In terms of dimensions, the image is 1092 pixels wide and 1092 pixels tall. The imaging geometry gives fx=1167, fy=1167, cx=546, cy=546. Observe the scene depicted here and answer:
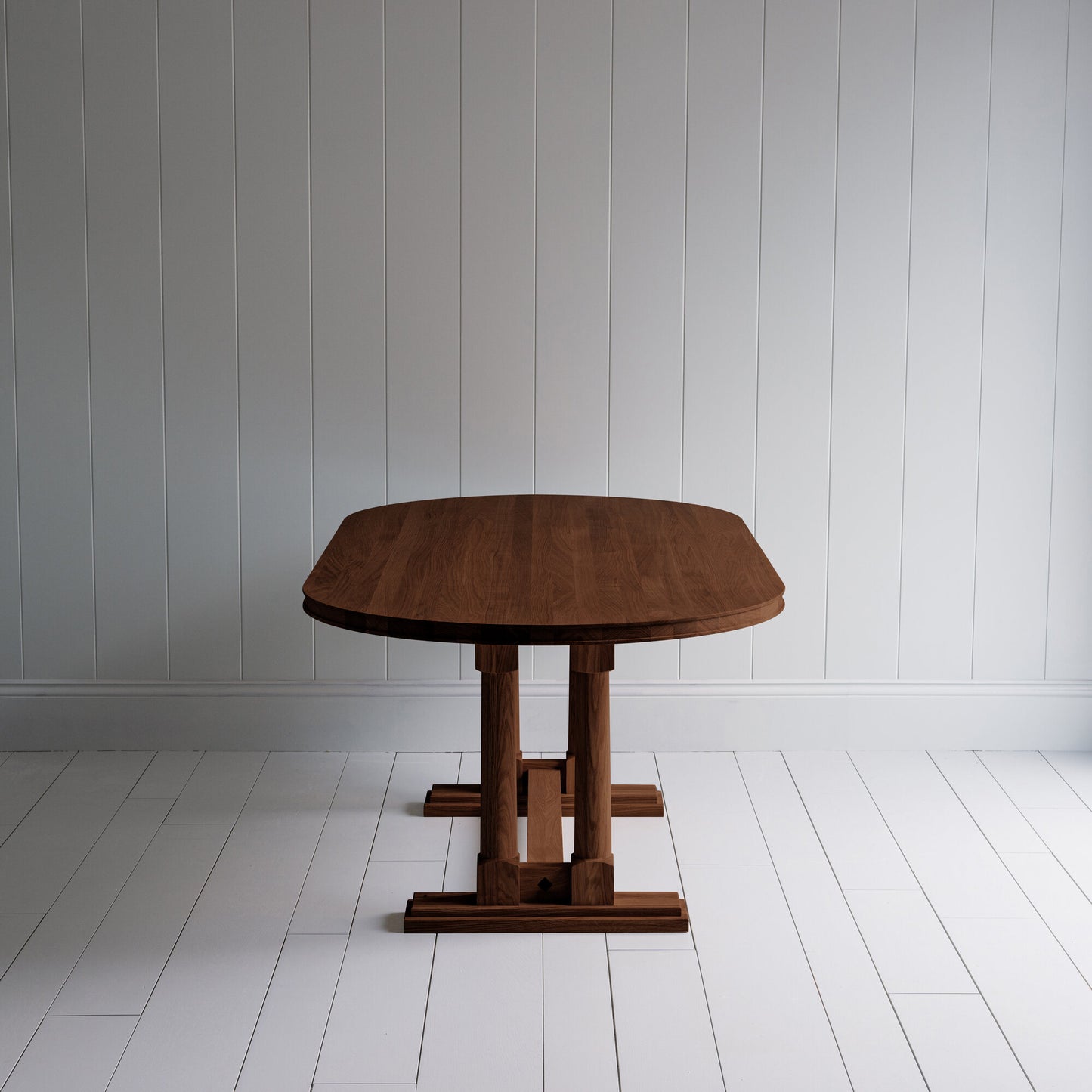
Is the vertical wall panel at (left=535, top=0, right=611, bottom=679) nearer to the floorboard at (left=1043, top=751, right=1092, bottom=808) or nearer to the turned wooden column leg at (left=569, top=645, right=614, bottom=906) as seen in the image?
the turned wooden column leg at (left=569, top=645, right=614, bottom=906)

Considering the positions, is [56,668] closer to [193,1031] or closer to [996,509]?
[193,1031]

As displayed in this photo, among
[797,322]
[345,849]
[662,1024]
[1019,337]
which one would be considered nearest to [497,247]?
[797,322]

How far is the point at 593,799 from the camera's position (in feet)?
6.95

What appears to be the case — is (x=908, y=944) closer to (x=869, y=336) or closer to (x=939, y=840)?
(x=939, y=840)

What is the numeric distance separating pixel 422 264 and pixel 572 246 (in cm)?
37

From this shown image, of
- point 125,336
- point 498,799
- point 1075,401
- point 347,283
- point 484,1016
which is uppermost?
point 347,283

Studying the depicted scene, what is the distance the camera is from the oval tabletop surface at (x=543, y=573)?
1712 millimetres

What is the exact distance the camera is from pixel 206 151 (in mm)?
A: 2816

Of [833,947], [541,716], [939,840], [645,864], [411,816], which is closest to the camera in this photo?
[833,947]

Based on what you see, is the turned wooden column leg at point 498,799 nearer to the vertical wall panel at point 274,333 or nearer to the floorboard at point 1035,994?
the floorboard at point 1035,994

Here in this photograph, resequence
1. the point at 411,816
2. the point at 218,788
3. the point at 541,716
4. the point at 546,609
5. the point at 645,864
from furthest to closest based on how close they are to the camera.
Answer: the point at 541,716 < the point at 218,788 < the point at 411,816 < the point at 645,864 < the point at 546,609

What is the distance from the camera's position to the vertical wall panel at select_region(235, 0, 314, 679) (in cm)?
279

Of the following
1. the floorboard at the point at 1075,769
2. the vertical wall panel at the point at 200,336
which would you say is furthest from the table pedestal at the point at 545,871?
the floorboard at the point at 1075,769

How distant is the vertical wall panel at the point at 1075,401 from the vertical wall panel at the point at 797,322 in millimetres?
580
